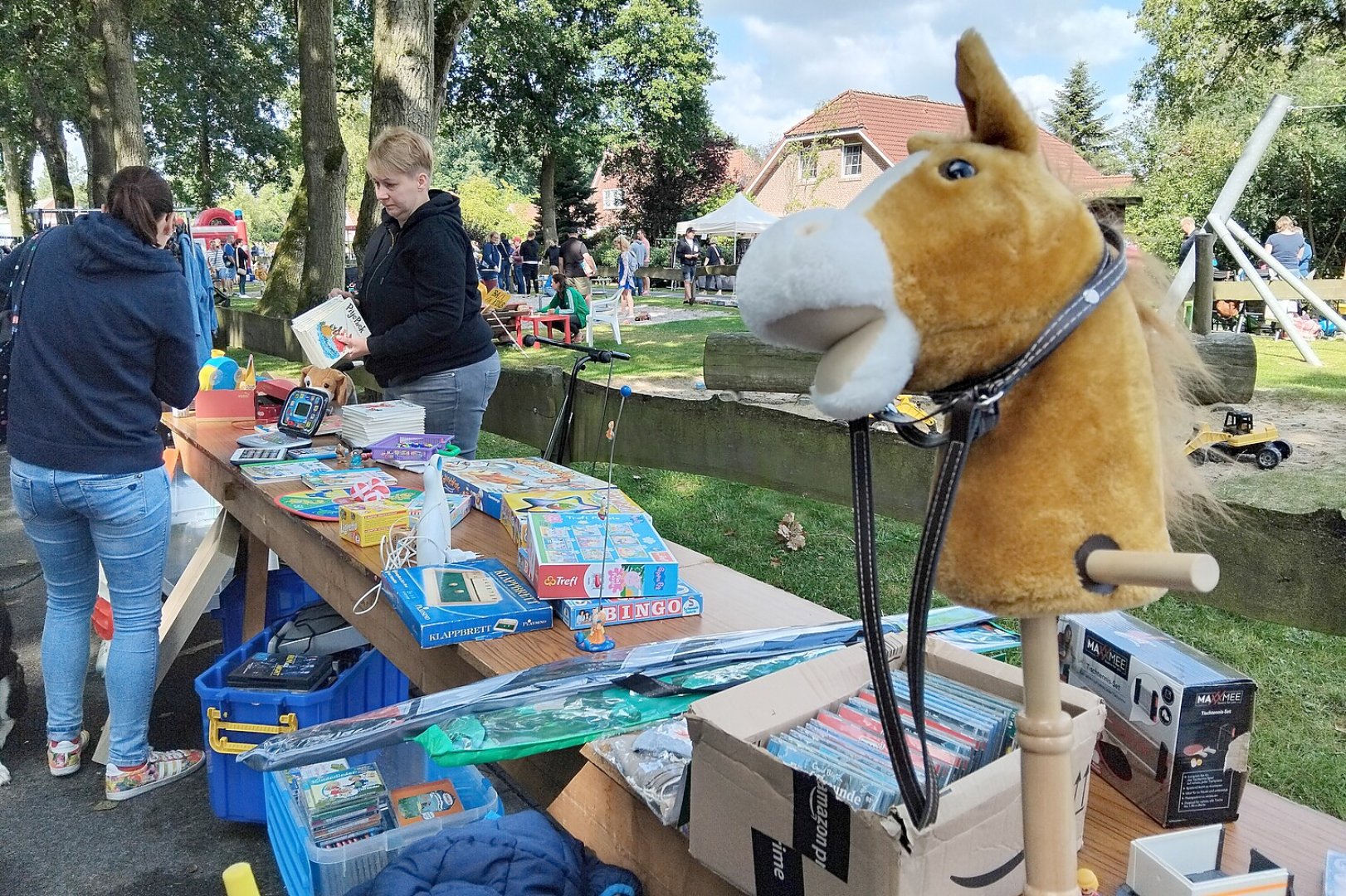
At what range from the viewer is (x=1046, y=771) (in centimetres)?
87

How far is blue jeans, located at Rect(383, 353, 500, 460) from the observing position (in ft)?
11.7

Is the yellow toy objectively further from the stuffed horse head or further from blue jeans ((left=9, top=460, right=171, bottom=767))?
blue jeans ((left=9, top=460, right=171, bottom=767))

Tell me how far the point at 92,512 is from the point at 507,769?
176cm

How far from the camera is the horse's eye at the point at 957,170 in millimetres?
804

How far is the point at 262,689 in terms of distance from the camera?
2719 mm

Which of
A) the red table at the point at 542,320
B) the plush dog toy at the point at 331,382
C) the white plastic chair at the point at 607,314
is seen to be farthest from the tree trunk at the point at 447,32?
the plush dog toy at the point at 331,382

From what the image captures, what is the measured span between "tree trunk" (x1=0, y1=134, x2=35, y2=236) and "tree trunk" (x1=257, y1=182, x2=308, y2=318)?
44.8ft

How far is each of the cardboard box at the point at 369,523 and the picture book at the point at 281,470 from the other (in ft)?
2.42

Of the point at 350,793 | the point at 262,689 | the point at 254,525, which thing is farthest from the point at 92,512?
the point at 350,793

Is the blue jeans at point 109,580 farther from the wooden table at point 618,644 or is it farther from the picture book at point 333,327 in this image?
the picture book at point 333,327

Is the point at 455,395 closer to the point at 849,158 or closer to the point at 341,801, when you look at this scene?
the point at 341,801

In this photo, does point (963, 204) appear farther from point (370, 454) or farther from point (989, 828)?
point (370, 454)

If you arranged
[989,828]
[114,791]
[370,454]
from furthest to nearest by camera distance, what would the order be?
[370,454] → [114,791] → [989,828]

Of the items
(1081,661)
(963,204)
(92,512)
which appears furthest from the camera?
(92,512)
